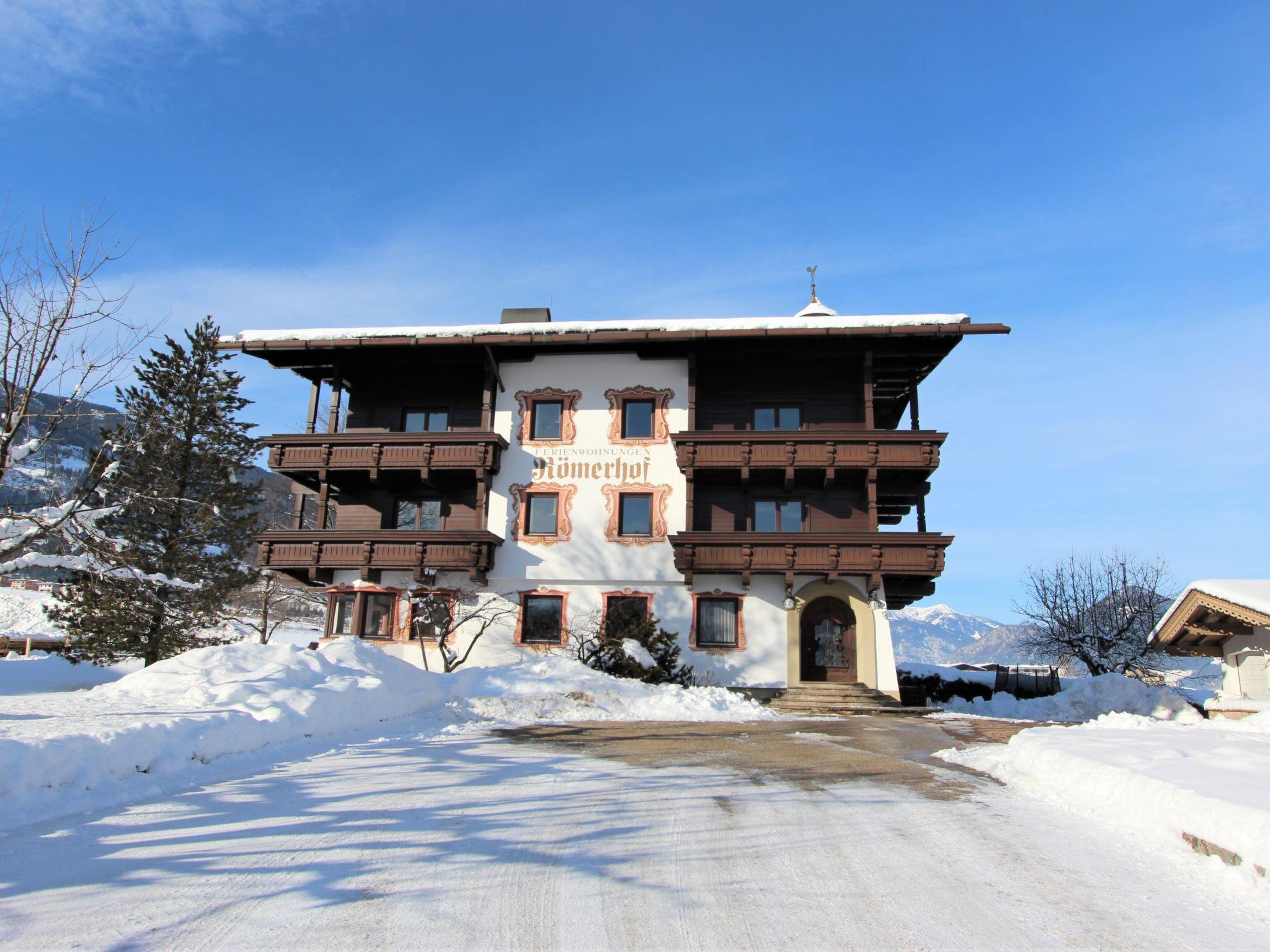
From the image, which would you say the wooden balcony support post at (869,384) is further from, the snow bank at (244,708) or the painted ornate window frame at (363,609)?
the painted ornate window frame at (363,609)

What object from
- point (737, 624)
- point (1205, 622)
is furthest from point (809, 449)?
point (1205, 622)

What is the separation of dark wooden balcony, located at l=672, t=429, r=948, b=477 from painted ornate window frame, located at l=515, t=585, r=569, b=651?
5317 millimetres

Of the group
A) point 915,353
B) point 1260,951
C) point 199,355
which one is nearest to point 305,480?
point 199,355

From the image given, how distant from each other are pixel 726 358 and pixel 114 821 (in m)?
21.8

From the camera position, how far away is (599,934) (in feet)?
14.8

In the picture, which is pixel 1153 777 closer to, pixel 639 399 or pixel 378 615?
pixel 639 399

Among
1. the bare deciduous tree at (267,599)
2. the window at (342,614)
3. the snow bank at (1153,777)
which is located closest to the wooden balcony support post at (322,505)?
the window at (342,614)

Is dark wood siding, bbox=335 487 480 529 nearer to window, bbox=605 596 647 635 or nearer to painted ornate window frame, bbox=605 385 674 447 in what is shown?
painted ornate window frame, bbox=605 385 674 447

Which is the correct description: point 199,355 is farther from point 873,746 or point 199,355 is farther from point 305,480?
point 873,746

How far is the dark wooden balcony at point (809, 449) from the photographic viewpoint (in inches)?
924

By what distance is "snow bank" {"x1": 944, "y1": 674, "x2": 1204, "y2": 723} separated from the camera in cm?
2245

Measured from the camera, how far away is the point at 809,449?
23859mm

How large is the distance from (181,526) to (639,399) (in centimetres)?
1413

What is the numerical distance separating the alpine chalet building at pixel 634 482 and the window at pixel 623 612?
9cm
